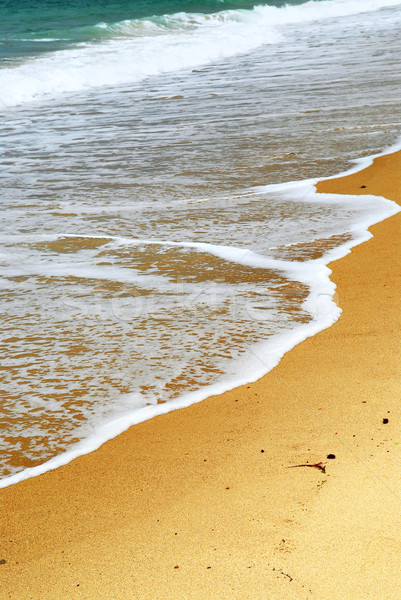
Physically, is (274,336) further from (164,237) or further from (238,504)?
(164,237)

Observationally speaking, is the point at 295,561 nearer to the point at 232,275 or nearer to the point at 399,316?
the point at 399,316

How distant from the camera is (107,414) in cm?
240

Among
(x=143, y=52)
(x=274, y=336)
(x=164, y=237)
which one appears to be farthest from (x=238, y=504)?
(x=143, y=52)

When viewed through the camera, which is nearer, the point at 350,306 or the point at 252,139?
the point at 350,306

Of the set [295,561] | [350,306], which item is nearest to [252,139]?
[350,306]

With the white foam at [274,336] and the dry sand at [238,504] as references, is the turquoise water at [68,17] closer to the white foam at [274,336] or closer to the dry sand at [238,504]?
the white foam at [274,336]

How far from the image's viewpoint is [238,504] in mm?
1877

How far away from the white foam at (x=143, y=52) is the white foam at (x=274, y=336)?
9477mm

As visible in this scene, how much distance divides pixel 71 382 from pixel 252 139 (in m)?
5.12

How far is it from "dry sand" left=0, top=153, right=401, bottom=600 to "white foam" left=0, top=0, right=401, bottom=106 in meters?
11.3

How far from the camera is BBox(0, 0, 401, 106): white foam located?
13727mm

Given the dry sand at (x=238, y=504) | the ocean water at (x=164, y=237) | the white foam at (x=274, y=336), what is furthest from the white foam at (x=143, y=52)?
the dry sand at (x=238, y=504)

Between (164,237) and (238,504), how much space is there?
2.67 meters

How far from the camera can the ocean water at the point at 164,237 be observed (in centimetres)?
259
